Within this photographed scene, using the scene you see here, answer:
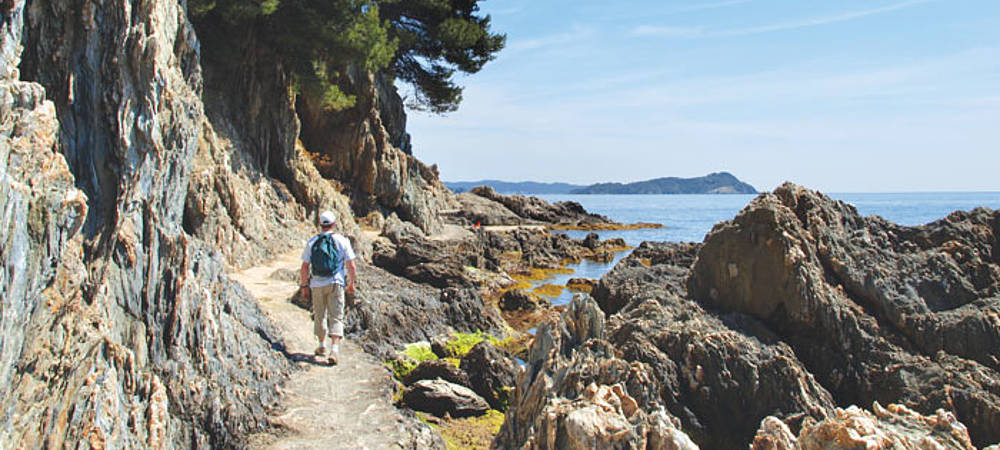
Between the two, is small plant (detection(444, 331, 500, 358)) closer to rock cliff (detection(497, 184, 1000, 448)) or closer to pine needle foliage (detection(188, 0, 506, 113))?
rock cliff (detection(497, 184, 1000, 448))

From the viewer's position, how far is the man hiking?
9.75 m

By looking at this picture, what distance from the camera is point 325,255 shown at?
973cm

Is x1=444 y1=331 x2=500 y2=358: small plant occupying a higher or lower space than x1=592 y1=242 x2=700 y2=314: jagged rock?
lower

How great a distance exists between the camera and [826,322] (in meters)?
8.80

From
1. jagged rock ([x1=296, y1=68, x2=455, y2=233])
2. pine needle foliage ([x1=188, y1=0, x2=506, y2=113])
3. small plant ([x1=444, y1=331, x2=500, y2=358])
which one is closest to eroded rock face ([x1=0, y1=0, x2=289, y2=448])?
small plant ([x1=444, y1=331, x2=500, y2=358])

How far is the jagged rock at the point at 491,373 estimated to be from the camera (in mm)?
10297

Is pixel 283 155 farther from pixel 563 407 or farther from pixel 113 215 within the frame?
pixel 563 407

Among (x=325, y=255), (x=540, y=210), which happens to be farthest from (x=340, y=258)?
(x=540, y=210)

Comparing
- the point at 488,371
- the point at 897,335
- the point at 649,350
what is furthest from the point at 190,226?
the point at 897,335

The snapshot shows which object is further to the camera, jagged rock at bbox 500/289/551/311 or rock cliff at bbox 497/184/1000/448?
jagged rock at bbox 500/289/551/311

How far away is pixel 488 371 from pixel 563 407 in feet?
17.0

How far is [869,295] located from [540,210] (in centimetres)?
5774

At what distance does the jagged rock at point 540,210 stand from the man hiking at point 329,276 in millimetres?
54039

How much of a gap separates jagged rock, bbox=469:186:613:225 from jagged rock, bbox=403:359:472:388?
53441 mm
